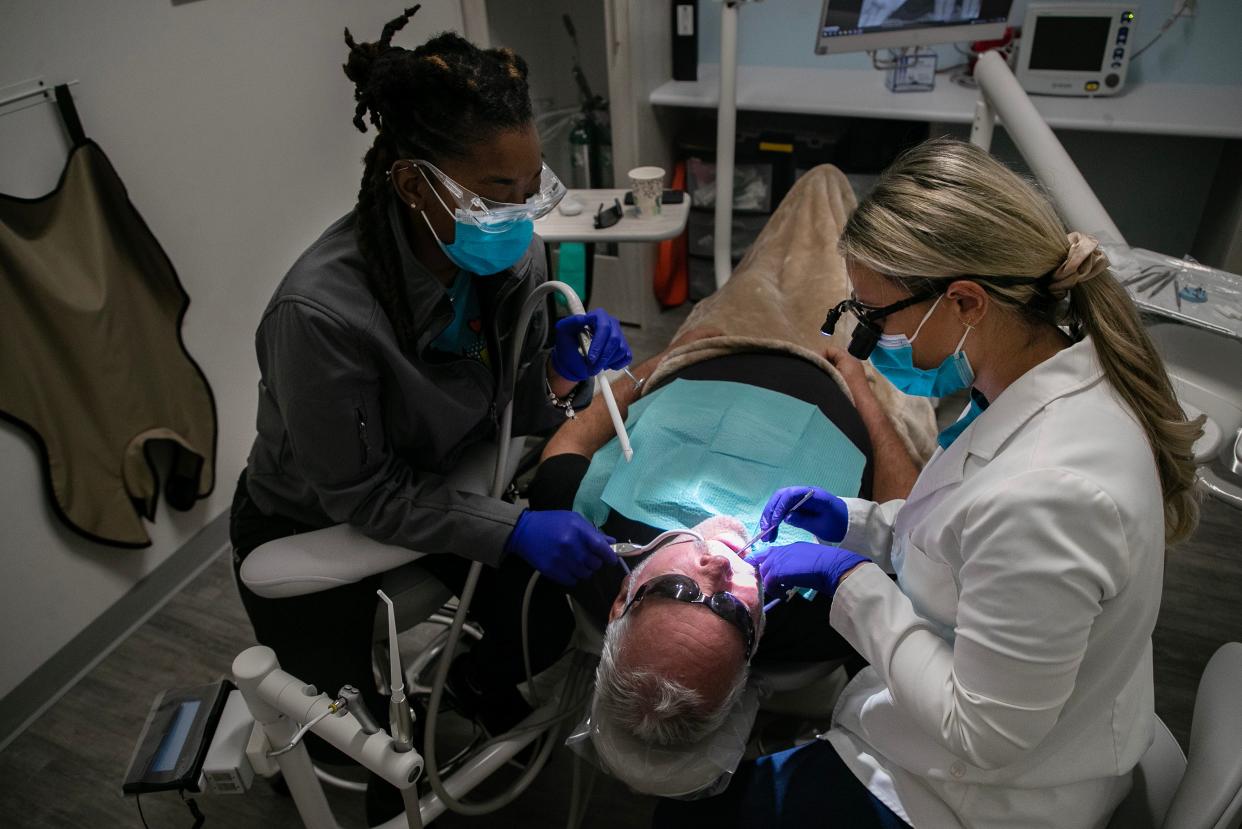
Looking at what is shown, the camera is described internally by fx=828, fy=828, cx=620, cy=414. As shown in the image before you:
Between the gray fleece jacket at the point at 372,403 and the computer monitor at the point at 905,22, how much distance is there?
67.9 inches

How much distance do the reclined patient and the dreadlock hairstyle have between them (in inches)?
22.1

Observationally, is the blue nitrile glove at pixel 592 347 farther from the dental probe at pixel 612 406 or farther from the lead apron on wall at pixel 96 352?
the lead apron on wall at pixel 96 352

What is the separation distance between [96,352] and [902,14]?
8.16 ft

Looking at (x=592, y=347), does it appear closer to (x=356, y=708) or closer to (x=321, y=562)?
(x=321, y=562)

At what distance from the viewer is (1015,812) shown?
108cm

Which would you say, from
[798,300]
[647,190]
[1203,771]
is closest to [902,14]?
[647,190]

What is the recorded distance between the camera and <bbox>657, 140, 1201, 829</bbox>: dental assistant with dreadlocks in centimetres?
91

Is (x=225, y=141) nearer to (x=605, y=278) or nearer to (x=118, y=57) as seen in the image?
(x=118, y=57)

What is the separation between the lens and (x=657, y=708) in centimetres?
116

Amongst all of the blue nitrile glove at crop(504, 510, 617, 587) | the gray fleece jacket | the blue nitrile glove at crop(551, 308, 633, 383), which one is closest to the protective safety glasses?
the gray fleece jacket

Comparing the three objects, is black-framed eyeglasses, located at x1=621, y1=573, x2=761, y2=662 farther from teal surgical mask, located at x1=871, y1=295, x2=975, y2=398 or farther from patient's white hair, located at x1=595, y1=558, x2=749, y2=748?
teal surgical mask, located at x1=871, y1=295, x2=975, y2=398

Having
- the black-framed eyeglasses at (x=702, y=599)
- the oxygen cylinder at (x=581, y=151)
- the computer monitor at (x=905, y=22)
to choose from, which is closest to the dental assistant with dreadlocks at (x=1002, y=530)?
the black-framed eyeglasses at (x=702, y=599)

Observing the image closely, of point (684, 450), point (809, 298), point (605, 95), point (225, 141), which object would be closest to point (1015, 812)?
point (684, 450)

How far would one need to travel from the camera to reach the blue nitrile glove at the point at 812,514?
4.48 feet
